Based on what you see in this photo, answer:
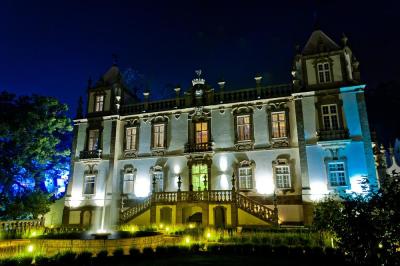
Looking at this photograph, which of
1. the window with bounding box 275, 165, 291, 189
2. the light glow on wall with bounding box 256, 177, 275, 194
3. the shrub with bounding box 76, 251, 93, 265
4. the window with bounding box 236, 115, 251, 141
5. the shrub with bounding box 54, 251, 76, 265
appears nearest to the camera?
the shrub with bounding box 54, 251, 76, 265

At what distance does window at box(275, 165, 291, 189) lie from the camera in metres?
23.0

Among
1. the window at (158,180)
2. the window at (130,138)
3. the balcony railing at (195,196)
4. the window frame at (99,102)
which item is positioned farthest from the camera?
the window frame at (99,102)

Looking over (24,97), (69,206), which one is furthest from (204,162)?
(24,97)

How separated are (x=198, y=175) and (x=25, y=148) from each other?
14038 mm

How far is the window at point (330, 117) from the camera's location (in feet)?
74.1

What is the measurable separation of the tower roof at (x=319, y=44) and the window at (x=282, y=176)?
9.55m

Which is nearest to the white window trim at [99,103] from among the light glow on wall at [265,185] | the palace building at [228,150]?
the palace building at [228,150]

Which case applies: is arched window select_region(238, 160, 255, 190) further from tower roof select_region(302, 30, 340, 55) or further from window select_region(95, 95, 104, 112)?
window select_region(95, 95, 104, 112)

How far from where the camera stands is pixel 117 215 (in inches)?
1037

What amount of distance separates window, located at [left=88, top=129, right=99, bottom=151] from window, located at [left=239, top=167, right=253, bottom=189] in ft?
46.1

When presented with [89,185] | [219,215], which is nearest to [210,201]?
[219,215]

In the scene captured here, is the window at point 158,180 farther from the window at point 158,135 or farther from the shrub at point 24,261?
the shrub at point 24,261

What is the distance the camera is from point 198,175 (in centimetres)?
2533

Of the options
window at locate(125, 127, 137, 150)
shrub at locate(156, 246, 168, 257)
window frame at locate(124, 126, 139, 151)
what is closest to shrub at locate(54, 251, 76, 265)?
shrub at locate(156, 246, 168, 257)
